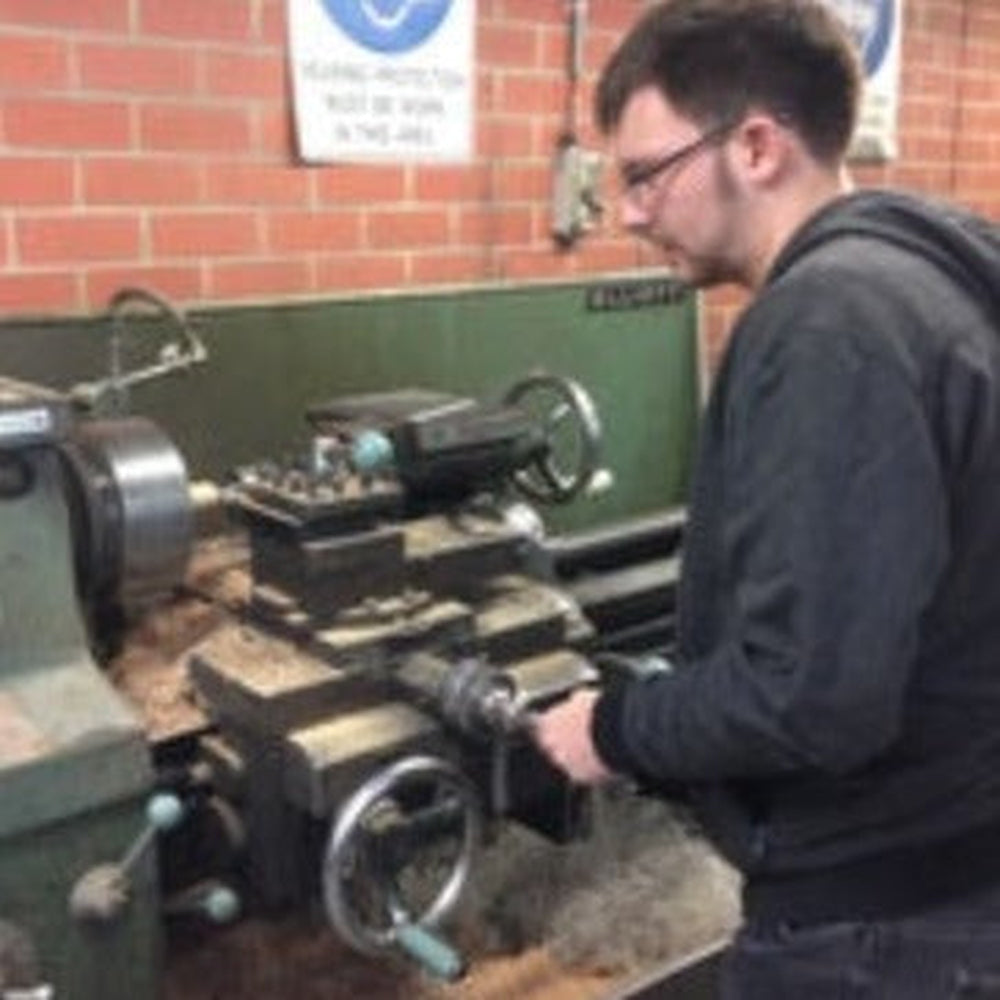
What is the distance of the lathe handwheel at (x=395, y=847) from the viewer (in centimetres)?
113

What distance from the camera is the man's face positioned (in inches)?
43.6

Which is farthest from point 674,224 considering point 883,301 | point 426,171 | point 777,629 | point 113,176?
point 426,171

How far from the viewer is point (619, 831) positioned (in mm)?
1892

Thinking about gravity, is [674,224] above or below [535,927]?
above

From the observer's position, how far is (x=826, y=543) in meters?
0.94

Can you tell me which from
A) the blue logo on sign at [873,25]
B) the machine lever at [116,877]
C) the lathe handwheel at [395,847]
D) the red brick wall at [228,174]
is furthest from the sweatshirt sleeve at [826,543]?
the blue logo on sign at [873,25]

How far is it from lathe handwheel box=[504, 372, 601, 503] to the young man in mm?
368

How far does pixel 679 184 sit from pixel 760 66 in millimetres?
104

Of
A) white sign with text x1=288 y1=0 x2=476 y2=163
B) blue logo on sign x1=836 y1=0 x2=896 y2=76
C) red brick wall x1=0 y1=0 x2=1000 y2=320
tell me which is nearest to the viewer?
red brick wall x1=0 y1=0 x2=1000 y2=320

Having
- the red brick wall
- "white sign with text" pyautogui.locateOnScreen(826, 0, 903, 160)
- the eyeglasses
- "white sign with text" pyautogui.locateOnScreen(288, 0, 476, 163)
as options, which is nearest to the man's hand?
the eyeglasses

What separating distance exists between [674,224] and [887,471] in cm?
31

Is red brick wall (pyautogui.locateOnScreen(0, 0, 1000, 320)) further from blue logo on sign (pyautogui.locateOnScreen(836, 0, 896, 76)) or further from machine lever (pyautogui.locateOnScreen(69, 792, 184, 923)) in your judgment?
machine lever (pyautogui.locateOnScreen(69, 792, 184, 923))

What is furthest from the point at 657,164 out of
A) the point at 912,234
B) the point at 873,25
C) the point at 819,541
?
the point at 873,25

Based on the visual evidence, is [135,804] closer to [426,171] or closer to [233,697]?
[233,697]
